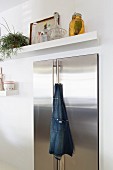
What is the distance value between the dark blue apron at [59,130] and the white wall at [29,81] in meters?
0.32

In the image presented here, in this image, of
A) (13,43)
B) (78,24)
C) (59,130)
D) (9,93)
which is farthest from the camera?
(9,93)

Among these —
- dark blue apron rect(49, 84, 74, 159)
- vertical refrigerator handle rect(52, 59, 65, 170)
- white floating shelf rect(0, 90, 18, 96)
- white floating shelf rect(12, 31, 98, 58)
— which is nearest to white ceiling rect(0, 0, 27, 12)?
white floating shelf rect(12, 31, 98, 58)

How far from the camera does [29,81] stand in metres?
2.05

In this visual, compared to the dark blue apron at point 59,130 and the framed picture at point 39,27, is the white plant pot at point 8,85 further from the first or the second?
the dark blue apron at point 59,130

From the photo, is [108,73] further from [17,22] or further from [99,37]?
[17,22]

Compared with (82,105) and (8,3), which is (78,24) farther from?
(8,3)

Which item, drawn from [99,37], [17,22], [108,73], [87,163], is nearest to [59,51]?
[99,37]

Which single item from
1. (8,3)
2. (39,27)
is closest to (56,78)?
(39,27)

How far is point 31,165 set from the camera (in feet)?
6.53

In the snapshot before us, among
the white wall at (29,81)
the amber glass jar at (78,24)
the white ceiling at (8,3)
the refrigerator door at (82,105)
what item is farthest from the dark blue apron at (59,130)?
the white ceiling at (8,3)

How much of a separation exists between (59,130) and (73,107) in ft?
0.82

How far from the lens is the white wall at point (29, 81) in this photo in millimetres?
1494

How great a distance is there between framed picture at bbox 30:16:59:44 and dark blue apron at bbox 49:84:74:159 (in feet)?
1.99

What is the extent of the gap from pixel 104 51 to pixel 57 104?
651 millimetres
